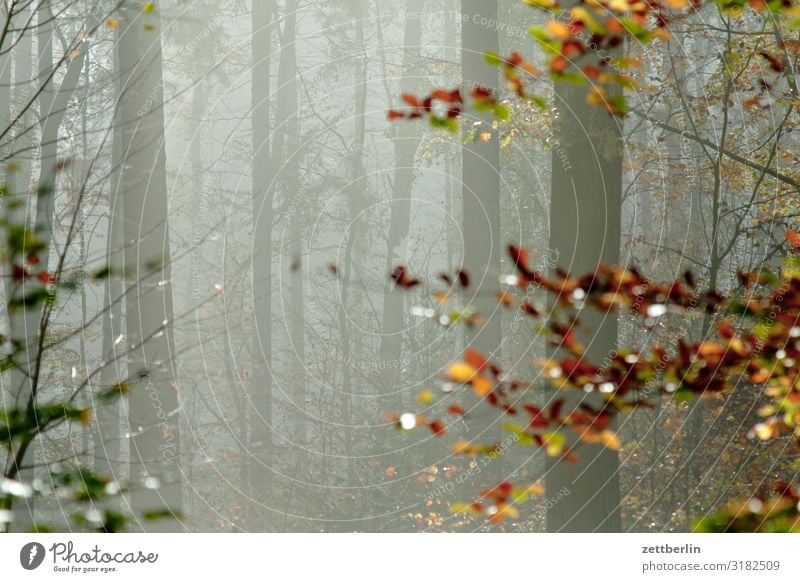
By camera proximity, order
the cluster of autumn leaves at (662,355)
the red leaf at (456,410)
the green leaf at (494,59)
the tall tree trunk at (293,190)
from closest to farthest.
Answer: the green leaf at (494,59)
the cluster of autumn leaves at (662,355)
the red leaf at (456,410)
the tall tree trunk at (293,190)

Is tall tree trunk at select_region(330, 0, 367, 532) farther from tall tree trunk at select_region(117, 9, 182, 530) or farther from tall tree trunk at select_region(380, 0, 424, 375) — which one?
tall tree trunk at select_region(117, 9, 182, 530)

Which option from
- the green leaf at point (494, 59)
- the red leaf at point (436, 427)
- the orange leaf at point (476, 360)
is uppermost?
the green leaf at point (494, 59)

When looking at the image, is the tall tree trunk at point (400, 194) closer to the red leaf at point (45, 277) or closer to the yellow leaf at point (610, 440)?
the yellow leaf at point (610, 440)

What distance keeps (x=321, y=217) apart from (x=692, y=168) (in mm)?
2399

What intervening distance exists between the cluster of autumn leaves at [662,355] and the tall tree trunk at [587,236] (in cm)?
7

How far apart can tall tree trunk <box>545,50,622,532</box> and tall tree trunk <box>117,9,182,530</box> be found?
6.93 ft

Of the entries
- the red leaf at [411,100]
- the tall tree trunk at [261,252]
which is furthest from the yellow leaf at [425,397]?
the red leaf at [411,100]

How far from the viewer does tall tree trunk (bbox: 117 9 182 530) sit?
4.54 metres

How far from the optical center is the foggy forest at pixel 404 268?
4.55 metres

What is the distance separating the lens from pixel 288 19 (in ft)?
19.4

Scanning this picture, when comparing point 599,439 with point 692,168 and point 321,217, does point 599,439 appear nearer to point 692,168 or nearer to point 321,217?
point 692,168
